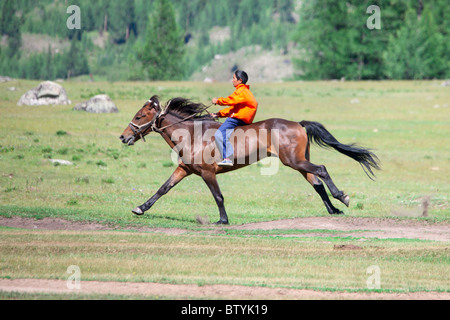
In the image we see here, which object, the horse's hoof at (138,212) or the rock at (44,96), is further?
the rock at (44,96)

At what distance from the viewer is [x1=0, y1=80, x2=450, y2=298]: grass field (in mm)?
12555

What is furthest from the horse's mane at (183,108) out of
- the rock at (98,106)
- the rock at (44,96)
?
the rock at (44,96)

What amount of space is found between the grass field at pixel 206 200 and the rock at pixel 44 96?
95cm

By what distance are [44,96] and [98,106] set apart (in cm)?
381

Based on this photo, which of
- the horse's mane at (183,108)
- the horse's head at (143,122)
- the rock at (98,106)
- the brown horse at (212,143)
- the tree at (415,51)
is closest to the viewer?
the brown horse at (212,143)

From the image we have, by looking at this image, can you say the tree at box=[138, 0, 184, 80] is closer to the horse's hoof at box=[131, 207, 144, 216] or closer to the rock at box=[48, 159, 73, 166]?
the rock at box=[48, 159, 73, 166]

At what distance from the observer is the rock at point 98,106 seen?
40.2 metres

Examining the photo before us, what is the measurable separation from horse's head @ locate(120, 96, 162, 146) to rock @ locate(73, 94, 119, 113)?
22.9 metres

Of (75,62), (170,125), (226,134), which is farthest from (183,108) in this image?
(75,62)

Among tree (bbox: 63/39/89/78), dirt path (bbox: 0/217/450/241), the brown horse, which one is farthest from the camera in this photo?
tree (bbox: 63/39/89/78)

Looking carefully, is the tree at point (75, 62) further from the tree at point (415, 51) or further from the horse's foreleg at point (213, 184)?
the horse's foreleg at point (213, 184)

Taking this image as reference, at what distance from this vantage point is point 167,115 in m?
17.8

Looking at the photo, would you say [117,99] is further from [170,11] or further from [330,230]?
[170,11]

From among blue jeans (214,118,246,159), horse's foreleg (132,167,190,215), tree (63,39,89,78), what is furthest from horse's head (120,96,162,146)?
tree (63,39,89,78)
